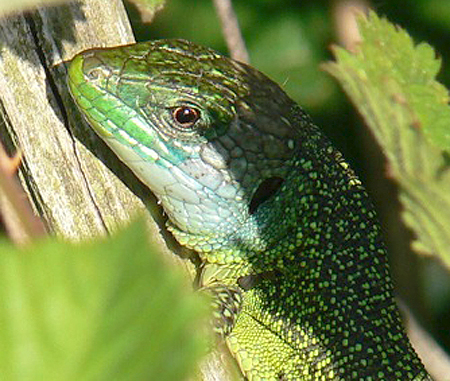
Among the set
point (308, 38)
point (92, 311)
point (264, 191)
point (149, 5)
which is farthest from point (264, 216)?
point (308, 38)

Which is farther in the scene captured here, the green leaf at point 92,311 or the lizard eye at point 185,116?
the lizard eye at point 185,116

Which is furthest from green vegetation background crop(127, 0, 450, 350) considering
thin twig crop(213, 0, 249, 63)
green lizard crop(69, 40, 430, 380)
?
green lizard crop(69, 40, 430, 380)

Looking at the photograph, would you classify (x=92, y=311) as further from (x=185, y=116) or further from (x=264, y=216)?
(x=264, y=216)

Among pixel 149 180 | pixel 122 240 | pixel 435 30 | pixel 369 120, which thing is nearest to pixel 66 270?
pixel 122 240

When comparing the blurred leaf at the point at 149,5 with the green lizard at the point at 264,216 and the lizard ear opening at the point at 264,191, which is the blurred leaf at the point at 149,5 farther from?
the lizard ear opening at the point at 264,191

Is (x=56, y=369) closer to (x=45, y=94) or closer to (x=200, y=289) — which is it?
(x=45, y=94)

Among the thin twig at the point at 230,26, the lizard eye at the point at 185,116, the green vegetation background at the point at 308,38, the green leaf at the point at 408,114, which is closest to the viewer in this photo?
the green leaf at the point at 408,114

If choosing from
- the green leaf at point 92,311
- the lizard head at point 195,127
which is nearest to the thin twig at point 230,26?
the lizard head at point 195,127
